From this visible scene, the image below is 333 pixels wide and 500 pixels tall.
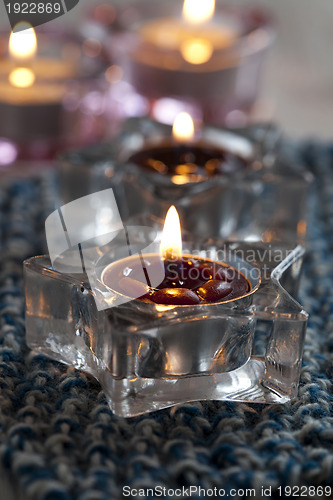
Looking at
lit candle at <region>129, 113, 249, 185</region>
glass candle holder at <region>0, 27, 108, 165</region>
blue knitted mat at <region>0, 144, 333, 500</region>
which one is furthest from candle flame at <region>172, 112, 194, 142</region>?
blue knitted mat at <region>0, 144, 333, 500</region>

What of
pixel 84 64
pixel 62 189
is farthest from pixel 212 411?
pixel 84 64

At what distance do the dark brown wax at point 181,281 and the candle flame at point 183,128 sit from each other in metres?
0.26

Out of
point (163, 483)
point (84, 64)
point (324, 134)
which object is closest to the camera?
point (163, 483)

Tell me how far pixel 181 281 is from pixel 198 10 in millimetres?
644

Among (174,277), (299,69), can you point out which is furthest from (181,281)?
(299,69)

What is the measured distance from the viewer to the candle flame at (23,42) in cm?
88

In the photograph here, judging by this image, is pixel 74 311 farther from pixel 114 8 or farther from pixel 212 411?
pixel 114 8

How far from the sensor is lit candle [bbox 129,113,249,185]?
2.20 feet

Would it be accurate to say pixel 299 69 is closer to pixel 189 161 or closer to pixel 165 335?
pixel 189 161

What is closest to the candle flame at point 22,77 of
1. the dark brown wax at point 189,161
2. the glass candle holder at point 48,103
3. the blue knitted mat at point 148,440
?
the glass candle holder at point 48,103

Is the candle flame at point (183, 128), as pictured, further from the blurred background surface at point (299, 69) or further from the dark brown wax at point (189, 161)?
the blurred background surface at point (299, 69)

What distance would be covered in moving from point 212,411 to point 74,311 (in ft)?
0.36

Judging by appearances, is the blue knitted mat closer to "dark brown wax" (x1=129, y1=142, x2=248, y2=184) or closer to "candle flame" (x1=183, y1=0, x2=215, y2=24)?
"dark brown wax" (x1=129, y1=142, x2=248, y2=184)

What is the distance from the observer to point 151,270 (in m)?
0.46
